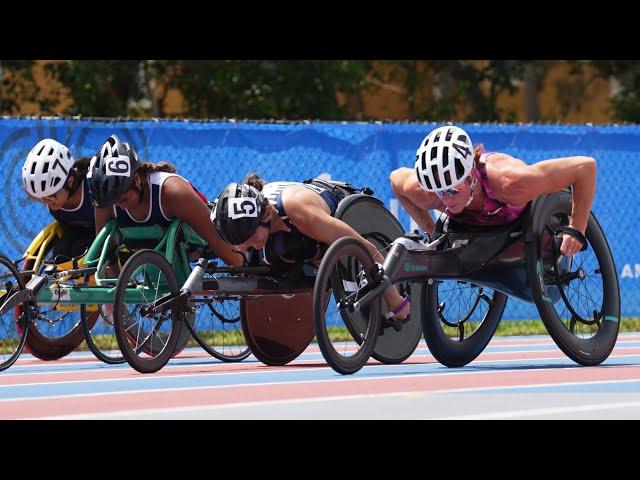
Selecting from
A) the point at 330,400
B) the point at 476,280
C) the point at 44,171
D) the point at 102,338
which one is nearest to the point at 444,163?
the point at 476,280

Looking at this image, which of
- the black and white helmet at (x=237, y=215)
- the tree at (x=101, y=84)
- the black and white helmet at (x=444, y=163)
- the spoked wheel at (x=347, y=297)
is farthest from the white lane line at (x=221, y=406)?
the tree at (x=101, y=84)

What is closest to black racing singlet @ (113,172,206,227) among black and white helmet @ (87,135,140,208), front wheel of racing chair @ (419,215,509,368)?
black and white helmet @ (87,135,140,208)

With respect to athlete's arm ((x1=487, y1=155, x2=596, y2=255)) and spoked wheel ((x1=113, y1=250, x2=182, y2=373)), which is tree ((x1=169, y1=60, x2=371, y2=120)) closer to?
spoked wheel ((x1=113, y1=250, x2=182, y2=373))

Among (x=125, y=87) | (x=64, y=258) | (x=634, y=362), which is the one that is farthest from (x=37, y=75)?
(x=634, y=362)

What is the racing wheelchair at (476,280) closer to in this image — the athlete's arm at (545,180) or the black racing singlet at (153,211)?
the athlete's arm at (545,180)

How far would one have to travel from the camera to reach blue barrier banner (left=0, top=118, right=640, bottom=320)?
549 inches

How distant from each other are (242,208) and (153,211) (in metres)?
1.23

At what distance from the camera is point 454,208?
10.2 metres

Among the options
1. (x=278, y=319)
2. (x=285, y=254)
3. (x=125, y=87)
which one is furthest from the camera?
(x=125, y=87)

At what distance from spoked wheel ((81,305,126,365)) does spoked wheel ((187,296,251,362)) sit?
674 mm

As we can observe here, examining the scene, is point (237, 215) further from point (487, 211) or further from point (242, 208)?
point (487, 211)

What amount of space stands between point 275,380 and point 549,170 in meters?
2.24

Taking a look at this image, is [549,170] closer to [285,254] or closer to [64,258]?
[285,254]

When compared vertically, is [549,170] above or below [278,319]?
above
